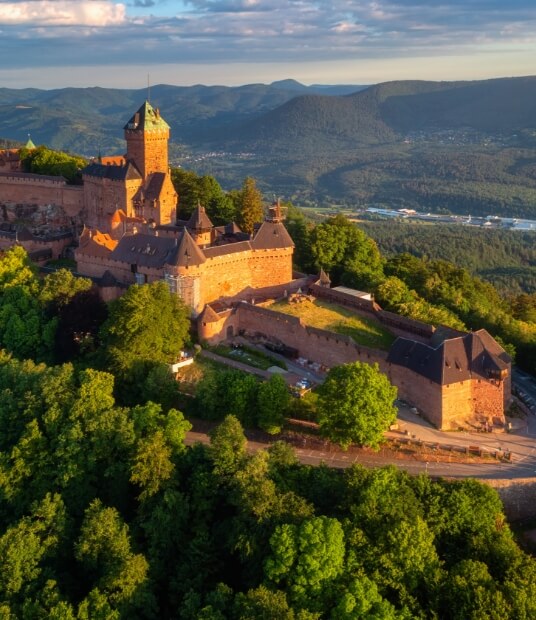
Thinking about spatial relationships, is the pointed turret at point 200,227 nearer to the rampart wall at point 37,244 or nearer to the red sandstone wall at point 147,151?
the red sandstone wall at point 147,151

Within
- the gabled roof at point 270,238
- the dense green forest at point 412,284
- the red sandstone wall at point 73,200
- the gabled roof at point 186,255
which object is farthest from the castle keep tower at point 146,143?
the gabled roof at point 186,255

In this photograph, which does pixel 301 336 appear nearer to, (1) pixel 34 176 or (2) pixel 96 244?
(2) pixel 96 244

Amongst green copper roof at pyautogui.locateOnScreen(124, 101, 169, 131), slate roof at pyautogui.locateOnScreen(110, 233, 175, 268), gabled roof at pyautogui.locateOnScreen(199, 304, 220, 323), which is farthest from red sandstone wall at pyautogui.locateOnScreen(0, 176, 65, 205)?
gabled roof at pyautogui.locateOnScreen(199, 304, 220, 323)

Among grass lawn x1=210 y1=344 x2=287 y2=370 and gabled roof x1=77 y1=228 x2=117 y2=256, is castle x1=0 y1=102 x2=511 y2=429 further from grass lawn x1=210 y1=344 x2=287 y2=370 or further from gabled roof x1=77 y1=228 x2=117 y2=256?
grass lawn x1=210 y1=344 x2=287 y2=370

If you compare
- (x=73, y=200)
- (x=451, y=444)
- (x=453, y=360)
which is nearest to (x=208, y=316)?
(x=453, y=360)

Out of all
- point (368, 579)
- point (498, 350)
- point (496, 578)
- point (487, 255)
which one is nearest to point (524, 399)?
point (498, 350)

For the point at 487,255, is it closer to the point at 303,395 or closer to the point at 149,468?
the point at 303,395

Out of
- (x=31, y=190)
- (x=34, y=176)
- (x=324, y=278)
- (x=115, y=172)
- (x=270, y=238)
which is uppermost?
(x=115, y=172)
